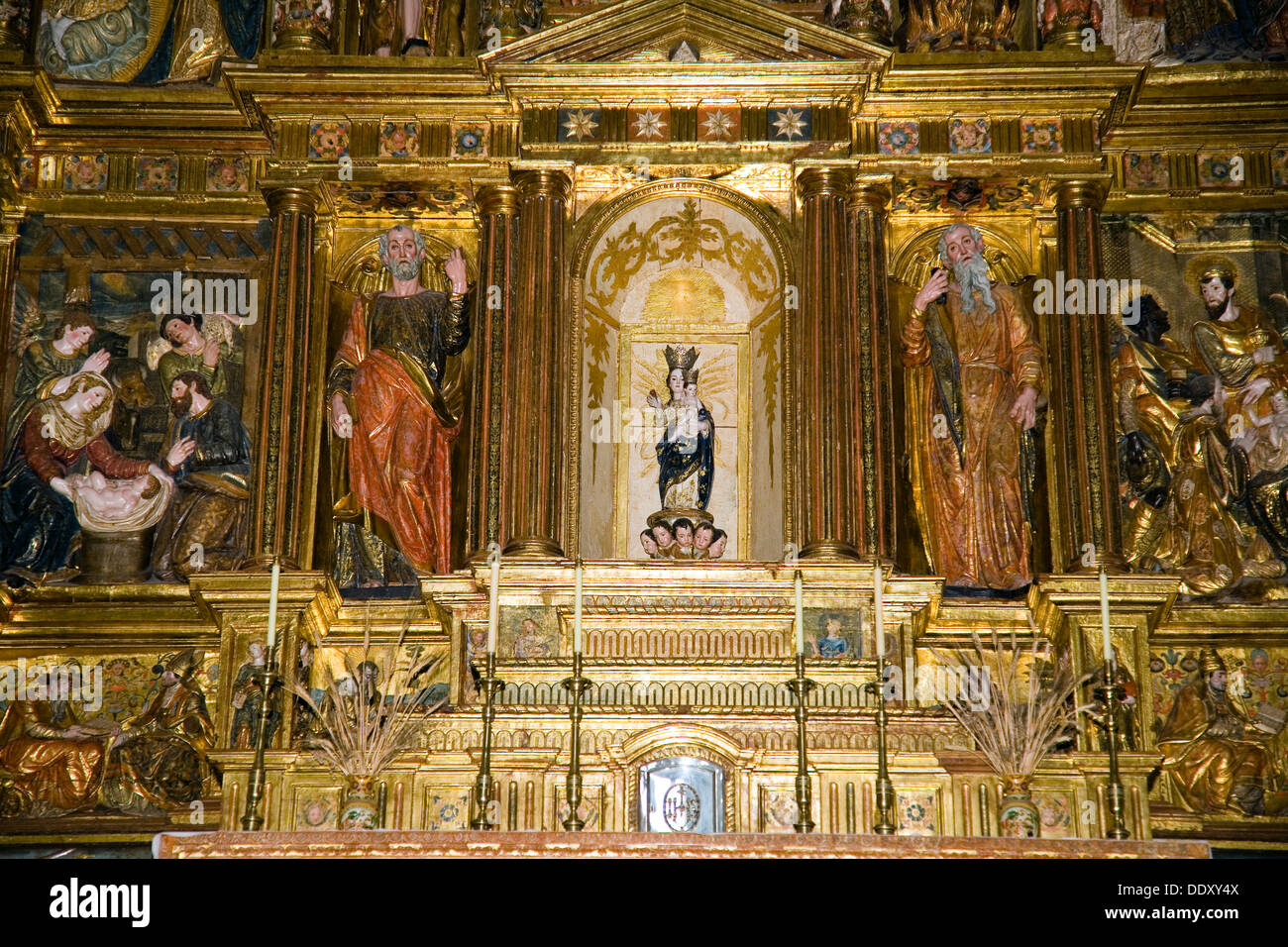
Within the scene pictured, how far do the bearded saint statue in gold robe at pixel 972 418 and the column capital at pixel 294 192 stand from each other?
16.6ft

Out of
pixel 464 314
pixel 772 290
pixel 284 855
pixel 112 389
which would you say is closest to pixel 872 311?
pixel 772 290

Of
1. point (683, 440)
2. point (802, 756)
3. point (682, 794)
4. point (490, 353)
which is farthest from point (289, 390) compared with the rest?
point (802, 756)

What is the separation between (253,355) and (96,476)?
1.66 meters

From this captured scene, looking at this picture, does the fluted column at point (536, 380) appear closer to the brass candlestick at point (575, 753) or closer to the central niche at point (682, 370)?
the central niche at point (682, 370)

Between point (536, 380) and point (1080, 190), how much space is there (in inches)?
189

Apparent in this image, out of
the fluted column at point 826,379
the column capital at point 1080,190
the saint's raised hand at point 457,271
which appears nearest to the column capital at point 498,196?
the saint's raised hand at point 457,271

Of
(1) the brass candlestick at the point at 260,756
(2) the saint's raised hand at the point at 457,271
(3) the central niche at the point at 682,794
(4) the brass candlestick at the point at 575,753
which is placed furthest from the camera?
(2) the saint's raised hand at the point at 457,271

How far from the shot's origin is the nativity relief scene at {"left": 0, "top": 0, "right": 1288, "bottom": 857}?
14.2 metres

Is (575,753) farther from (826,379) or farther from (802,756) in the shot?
(826,379)

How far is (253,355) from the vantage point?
1620 centimetres

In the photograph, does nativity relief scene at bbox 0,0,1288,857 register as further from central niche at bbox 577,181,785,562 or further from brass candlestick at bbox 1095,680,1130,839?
brass candlestick at bbox 1095,680,1130,839

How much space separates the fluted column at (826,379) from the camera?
14.8m

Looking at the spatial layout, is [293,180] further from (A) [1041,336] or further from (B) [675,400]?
(A) [1041,336]

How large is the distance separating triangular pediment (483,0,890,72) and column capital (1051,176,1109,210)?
2.05 metres
